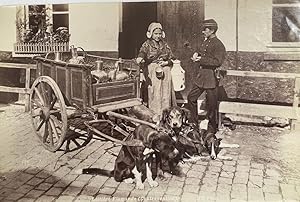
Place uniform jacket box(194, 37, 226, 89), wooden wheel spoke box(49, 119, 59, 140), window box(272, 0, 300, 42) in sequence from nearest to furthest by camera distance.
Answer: window box(272, 0, 300, 42)
uniform jacket box(194, 37, 226, 89)
wooden wheel spoke box(49, 119, 59, 140)

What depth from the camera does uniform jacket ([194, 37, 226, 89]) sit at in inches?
43.6

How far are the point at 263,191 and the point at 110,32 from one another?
604 mm

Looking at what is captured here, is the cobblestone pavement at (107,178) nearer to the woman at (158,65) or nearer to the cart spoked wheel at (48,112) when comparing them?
the cart spoked wheel at (48,112)

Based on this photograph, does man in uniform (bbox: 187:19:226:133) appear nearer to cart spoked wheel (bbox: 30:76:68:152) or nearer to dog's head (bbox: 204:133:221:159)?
dog's head (bbox: 204:133:221:159)

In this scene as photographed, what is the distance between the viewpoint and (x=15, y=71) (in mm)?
1162

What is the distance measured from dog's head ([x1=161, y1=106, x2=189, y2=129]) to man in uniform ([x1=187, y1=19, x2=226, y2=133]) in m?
0.05

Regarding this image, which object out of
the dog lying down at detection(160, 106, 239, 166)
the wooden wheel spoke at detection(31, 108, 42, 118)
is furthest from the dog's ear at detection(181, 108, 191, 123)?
the wooden wheel spoke at detection(31, 108, 42, 118)

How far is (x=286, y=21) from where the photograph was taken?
1016mm

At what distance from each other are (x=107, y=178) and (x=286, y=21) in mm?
642

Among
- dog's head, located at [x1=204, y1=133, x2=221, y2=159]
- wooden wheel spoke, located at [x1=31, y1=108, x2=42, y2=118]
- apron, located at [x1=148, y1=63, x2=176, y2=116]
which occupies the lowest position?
dog's head, located at [x1=204, y1=133, x2=221, y2=159]

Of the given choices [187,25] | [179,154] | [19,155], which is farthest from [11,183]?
[187,25]

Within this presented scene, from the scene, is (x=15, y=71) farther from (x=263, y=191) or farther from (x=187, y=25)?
(x=263, y=191)

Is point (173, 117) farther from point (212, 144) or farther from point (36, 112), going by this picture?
point (36, 112)

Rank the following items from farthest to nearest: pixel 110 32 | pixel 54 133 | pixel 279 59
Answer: pixel 54 133
pixel 110 32
pixel 279 59
